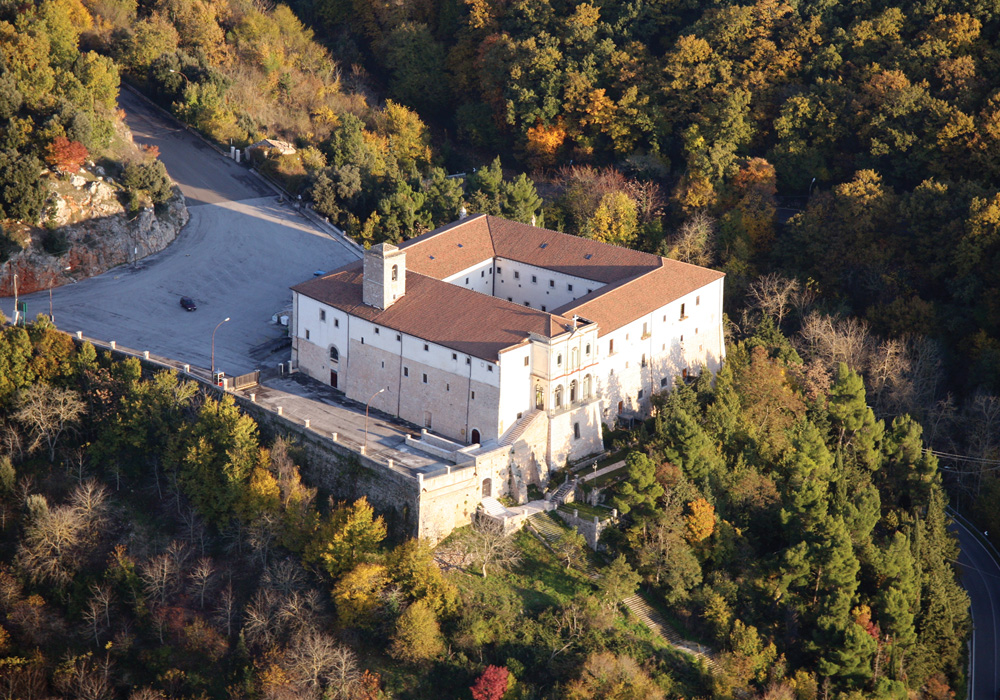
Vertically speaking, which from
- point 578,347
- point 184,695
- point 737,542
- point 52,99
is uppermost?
point 52,99

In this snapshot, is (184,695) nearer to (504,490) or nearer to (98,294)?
(504,490)

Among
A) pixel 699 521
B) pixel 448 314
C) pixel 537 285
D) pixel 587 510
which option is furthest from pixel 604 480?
pixel 537 285

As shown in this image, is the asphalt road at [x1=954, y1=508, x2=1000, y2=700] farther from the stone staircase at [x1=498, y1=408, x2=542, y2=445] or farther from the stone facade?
the stone staircase at [x1=498, y1=408, x2=542, y2=445]

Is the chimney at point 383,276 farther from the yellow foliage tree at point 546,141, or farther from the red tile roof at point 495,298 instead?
the yellow foliage tree at point 546,141

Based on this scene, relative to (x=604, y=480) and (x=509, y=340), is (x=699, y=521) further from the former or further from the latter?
(x=509, y=340)

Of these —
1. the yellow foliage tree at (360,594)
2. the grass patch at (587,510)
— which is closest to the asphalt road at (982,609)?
the grass patch at (587,510)

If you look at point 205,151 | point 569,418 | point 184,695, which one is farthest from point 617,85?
point 184,695
